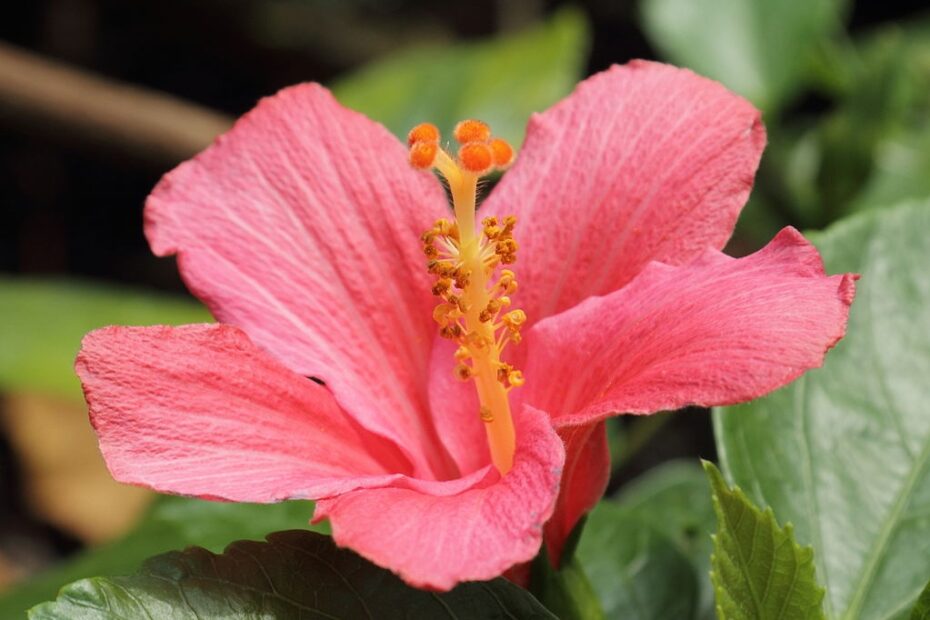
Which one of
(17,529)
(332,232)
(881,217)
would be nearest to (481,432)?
(332,232)

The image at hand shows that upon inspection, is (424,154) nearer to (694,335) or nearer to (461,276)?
(461,276)

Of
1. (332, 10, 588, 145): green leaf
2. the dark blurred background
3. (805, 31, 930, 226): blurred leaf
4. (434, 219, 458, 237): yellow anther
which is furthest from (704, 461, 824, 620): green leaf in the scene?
the dark blurred background

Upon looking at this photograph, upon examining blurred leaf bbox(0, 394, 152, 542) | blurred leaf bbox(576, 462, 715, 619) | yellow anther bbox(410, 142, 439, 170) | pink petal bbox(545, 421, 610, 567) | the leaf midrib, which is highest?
yellow anther bbox(410, 142, 439, 170)

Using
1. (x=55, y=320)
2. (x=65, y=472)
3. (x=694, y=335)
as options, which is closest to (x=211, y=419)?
(x=694, y=335)

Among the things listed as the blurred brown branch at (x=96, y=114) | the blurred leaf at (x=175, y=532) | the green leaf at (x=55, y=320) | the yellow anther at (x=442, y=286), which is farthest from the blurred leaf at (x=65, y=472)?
the yellow anther at (x=442, y=286)

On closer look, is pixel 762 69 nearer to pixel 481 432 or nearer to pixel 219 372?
pixel 481 432

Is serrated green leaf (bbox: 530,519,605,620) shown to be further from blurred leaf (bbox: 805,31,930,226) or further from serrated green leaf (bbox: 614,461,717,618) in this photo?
blurred leaf (bbox: 805,31,930,226)
